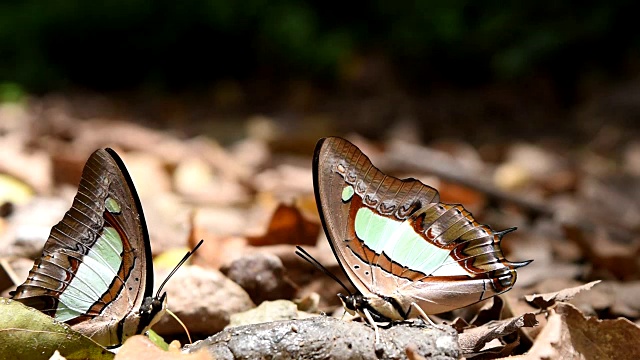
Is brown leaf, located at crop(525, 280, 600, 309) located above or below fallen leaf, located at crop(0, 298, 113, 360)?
above

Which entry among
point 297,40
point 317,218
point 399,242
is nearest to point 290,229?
point 317,218

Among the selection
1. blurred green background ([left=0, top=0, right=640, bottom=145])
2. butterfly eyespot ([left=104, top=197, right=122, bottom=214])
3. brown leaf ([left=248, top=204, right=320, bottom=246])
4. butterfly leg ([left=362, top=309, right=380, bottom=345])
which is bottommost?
butterfly leg ([left=362, top=309, right=380, bottom=345])

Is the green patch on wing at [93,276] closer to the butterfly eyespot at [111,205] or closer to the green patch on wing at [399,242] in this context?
the butterfly eyespot at [111,205]

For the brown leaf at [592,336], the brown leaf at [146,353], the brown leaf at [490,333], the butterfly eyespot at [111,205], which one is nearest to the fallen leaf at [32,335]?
the brown leaf at [146,353]

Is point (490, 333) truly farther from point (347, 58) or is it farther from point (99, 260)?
point (347, 58)

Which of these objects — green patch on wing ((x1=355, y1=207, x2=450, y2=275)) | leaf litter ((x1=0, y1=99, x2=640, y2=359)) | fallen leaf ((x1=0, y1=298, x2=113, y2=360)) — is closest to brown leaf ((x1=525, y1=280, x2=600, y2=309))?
leaf litter ((x1=0, y1=99, x2=640, y2=359))

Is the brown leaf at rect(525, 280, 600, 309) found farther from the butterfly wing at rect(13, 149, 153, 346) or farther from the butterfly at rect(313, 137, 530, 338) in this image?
the butterfly wing at rect(13, 149, 153, 346)

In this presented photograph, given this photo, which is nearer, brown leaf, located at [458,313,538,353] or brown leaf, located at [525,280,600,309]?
brown leaf, located at [458,313,538,353]
